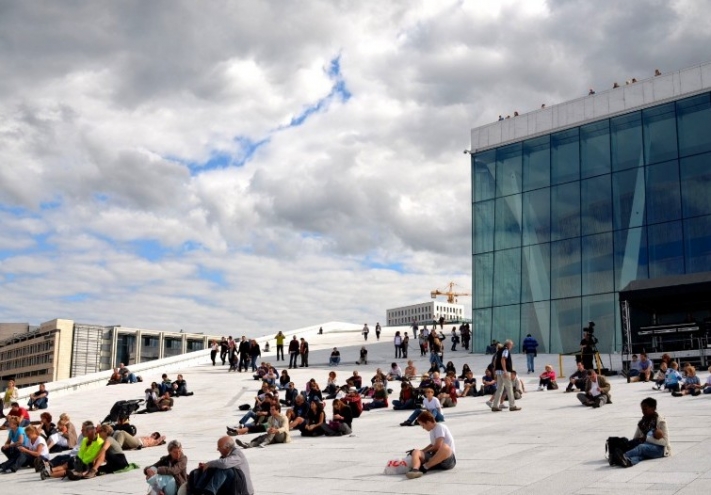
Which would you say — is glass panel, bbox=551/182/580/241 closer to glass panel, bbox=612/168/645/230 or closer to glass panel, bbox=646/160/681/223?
glass panel, bbox=612/168/645/230

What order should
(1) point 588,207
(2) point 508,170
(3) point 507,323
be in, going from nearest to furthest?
(1) point 588,207 → (3) point 507,323 → (2) point 508,170

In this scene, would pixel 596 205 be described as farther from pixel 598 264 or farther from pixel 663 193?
pixel 663 193

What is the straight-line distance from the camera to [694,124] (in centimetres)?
3916

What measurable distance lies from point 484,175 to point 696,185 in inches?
481

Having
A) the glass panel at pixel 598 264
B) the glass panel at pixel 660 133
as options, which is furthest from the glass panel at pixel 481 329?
the glass panel at pixel 660 133

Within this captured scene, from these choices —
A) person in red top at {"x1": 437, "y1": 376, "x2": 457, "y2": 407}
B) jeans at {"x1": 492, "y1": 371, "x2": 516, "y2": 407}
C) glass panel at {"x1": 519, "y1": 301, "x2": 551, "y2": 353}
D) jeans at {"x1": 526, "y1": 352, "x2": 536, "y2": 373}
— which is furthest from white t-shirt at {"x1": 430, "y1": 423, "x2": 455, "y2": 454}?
glass panel at {"x1": 519, "y1": 301, "x2": 551, "y2": 353}

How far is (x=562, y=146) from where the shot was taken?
43.6m

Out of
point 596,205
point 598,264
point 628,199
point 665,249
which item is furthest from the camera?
point 596,205

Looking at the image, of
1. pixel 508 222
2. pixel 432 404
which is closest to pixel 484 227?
pixel 508 222

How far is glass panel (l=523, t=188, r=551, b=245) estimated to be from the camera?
4319 cm

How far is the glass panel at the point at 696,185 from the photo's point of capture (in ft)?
125

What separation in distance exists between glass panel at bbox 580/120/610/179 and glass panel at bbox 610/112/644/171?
0.37 m

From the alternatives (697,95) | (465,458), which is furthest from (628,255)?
(465,458)

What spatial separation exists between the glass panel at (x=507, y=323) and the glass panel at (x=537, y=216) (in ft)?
12.8
